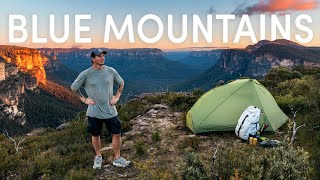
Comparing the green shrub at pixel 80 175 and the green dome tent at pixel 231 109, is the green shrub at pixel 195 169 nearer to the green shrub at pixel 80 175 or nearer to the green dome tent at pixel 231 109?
the green shrub at pixel 80 175

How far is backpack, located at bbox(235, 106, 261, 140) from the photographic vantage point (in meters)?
8.61

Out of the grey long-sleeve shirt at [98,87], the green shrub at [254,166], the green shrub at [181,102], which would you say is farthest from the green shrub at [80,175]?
the green shrub at [181,102]

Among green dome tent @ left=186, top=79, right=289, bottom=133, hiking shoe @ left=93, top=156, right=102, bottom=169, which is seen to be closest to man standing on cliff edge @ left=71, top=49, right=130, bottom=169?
hiking shoe @ left=93, top=156, right=102, bottom=169

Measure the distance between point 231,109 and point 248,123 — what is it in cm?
87

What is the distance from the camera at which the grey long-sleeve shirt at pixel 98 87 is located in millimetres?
6719

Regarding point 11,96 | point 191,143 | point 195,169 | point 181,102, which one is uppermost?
point 181,102

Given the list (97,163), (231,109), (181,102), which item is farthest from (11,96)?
(97,163)

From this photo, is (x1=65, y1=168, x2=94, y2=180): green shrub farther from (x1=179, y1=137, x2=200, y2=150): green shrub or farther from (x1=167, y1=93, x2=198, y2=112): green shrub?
(x1=167, y1=93, x2=198, y2=112): green shrub

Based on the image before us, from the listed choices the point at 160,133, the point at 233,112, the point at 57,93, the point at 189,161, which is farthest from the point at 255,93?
the point at 57,93

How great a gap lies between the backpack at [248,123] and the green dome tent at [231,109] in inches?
15.4

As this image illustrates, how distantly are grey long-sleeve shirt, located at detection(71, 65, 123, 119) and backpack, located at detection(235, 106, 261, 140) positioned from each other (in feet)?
12.2

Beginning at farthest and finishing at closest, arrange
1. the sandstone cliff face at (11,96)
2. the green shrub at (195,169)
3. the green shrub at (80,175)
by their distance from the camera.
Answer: the sandstone cliff face at (11,96) → the green shrub at (80,175) → the green shrub at (195,169)

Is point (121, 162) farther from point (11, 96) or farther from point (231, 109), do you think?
point (11, 96)

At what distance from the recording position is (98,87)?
6.72 m
